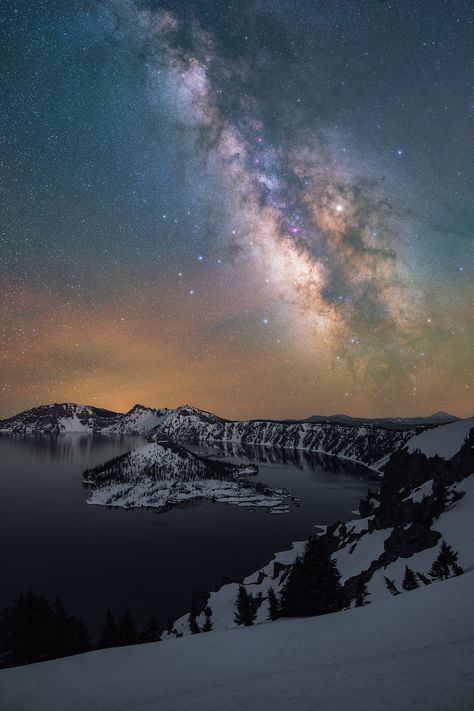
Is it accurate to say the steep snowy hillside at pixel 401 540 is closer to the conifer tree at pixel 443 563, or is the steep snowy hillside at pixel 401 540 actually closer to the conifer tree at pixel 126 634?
the conifer tree at pixel 443 563

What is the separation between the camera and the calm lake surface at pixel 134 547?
2886 inches

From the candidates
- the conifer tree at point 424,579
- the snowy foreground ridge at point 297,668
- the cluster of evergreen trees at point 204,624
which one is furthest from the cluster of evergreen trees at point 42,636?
the conifer tree at point 424,579

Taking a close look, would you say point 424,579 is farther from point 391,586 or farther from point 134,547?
point 134,547

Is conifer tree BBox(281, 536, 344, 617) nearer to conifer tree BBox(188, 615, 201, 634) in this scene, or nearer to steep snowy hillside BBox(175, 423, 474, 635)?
steep snowy hillside BBox(175, 423, 474, 635)

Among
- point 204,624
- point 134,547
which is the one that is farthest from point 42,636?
point 134,547

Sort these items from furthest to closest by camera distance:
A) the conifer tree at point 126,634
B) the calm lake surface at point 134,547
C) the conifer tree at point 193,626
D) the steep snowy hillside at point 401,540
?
the calm lake surface at point 134,547
the conifer tree at point 193,626
the steep snowy hillside at point 401,540
the conifer tree at point 126,634

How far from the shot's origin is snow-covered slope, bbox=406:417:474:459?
85.2m

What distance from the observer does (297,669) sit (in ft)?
38.9

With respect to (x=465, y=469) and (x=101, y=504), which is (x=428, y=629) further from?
(x=101, y=504)

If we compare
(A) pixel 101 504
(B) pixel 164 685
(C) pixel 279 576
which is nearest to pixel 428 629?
(B) pixel 164 685

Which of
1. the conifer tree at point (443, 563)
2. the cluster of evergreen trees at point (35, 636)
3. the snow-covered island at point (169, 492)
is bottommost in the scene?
the snow-covered island at point (169, 492)

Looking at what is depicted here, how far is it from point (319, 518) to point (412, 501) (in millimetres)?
73184

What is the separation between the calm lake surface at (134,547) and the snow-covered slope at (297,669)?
58116 millimetres

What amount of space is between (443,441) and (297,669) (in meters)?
97.0
